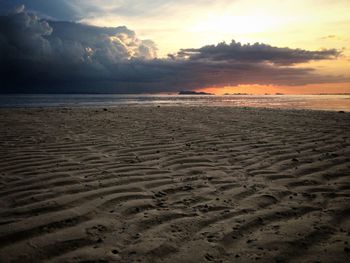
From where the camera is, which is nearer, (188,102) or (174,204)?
(174,204)

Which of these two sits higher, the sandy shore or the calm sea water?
the calm sea water

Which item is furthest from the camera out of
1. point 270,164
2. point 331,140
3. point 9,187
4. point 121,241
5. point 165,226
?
point 331,140

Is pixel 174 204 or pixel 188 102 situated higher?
pixel 188 102

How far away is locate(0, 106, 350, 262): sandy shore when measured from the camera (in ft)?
7.74

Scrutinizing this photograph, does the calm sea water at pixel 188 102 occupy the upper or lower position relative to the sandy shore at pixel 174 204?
upper

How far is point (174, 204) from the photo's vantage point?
3248 mm

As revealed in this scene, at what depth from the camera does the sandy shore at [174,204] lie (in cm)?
236

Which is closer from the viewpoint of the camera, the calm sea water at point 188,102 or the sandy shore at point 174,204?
the sandy shore at point 174,204

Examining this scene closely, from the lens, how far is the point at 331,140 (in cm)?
717

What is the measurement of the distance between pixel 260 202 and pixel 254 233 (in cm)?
74

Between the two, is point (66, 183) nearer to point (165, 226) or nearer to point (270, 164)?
point (165, 226)

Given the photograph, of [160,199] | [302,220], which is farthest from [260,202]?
[160,199]

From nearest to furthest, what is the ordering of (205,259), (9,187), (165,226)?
(205,259), (165,226), (9,187)

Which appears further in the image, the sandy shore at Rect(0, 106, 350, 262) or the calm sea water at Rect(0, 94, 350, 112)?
the calm sea water at Rect(0, 94, 350, 112)
